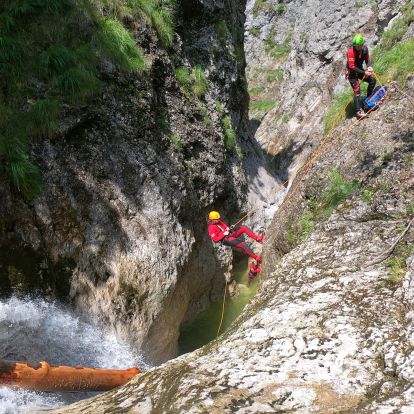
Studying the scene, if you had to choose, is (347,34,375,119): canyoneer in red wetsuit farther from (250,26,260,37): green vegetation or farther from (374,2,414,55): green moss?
(250,26,260,37): green vegetation

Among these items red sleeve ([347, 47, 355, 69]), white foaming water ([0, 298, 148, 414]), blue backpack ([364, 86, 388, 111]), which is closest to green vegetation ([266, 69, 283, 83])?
red sleeve ([347, 47, 355, 69])

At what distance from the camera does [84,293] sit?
827 cm

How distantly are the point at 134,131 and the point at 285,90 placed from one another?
74.6 ft

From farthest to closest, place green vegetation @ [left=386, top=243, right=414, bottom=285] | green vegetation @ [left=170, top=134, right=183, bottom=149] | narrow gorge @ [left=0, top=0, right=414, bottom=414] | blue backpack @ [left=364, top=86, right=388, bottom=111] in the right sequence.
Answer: green vegetation @ [left=170, top=134, right=183, bottom=149], blue backpack @ [left=364, top=86, right=388, bottom=111], green vegetation @ [left=386, top=243, right=414, bottom=285], narrow gorge @ [left=0, top=0, right=414, bottom=414]

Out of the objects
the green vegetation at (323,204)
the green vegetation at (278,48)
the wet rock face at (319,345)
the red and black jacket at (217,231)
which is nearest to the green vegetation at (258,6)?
the green vegetation at (278,48)

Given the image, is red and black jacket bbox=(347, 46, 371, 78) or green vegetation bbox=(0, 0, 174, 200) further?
red and black jacket bbox=(347, 46, 371, 78)

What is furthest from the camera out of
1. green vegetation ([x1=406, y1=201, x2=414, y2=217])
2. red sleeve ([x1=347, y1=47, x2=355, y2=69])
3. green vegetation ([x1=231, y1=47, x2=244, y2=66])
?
green vegetation ([x1=231, y1=47, x2=244, y2=66])

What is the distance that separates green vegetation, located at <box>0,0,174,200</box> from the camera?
8109 millimetres

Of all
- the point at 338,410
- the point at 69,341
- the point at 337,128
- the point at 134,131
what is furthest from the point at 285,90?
the point at 338,410

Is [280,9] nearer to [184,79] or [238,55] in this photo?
[238,55]

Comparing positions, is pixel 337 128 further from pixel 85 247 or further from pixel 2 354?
pixel 2 354

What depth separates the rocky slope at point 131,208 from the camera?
26.5 feet

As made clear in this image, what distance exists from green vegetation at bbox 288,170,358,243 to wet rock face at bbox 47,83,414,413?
4.01 feet

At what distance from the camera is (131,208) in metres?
9.34
